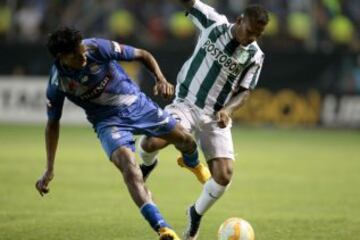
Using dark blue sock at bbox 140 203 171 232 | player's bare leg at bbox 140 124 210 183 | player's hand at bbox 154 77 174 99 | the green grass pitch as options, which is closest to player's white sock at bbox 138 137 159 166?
player's bare leg at bbox 140 124 210 183

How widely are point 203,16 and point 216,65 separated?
0.51 m

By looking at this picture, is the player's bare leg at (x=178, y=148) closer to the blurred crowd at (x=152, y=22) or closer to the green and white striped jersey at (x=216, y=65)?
the green and white striped jersey at (x=216, y=65)

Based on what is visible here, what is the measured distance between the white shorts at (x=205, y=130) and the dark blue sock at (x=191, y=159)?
214 mm

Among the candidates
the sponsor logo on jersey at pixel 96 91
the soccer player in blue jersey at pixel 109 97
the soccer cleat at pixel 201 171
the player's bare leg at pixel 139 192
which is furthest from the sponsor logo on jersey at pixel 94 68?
the soccer cleat at pixel 201 171

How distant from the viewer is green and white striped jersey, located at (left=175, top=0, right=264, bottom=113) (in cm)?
839

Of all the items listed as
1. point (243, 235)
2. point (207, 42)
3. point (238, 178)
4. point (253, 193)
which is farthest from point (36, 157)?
point (243, 235)

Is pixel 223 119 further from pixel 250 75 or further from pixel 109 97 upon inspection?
pixel 109 97

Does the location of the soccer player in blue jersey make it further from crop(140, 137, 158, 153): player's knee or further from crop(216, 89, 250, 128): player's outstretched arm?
crop(140, 137, 158, 153): player's knee

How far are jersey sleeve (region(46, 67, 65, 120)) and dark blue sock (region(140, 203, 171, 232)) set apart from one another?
4.14 feet

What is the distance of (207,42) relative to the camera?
857 cm

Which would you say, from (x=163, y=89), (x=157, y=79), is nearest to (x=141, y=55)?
(x=157, y=79)

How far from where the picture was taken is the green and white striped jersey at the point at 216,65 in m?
8.39

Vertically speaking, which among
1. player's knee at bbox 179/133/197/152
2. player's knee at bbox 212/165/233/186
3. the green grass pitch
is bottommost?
the green grass pitch

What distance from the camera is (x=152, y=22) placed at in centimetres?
2131
